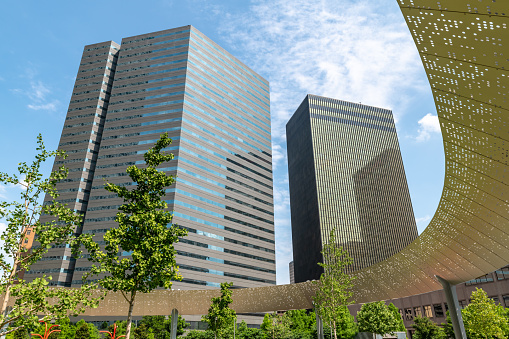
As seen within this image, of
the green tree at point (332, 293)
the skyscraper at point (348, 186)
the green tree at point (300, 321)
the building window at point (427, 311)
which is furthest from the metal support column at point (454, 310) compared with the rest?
the skyscraper at point (348, 186)

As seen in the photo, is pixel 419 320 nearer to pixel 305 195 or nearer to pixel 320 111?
pixel 305 195

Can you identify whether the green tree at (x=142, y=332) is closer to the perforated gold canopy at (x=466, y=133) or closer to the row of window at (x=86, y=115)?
the perforated gold canopy at (x=466, y=133)

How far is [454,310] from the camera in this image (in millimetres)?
20812

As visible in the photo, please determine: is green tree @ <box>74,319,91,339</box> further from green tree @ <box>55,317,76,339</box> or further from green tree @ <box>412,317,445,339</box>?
green tree @ <box>412,317,445,339</box>

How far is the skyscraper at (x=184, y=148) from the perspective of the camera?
9938 centimetres

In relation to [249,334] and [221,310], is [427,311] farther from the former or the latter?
[221,310]

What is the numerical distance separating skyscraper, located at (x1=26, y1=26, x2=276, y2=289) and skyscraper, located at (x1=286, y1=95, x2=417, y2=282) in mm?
22146

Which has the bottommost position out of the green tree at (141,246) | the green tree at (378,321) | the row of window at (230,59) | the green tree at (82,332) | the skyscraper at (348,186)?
the green tree at (82,332)

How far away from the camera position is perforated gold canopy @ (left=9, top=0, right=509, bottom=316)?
22.8ft

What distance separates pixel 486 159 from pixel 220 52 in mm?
131460

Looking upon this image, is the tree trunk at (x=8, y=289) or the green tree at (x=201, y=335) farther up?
the tree trunk at (x=8, y=289)

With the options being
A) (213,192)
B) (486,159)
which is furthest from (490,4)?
(213,192)

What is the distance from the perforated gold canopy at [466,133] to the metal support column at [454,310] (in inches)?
20.1

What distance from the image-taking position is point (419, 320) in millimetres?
51094
